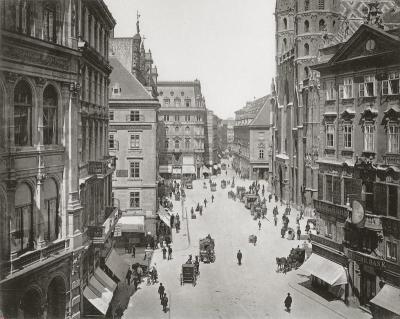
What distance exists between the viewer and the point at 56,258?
23047mm

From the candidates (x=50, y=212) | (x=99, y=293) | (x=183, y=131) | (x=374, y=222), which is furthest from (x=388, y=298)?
(x=183, y=131)

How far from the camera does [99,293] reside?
97.6ft

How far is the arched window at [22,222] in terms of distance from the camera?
2048 centimetres

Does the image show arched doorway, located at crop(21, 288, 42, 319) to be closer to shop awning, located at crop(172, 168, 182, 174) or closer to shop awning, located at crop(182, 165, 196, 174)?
shop awning, located at crop(172, 168, 182, 174)

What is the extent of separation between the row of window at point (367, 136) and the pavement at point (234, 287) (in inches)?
444

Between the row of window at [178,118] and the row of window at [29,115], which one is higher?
the row of window at [178,118]

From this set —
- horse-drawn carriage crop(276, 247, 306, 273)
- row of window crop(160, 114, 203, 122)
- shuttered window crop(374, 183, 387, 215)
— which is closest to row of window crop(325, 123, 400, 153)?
shuttered window crop(374, 183, 387, 215)

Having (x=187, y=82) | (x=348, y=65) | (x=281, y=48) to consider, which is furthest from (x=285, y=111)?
(x=348, y=65)

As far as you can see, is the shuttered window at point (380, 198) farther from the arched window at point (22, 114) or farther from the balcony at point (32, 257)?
the arched window at point (22, 114)

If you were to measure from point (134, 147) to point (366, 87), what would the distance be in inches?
1138

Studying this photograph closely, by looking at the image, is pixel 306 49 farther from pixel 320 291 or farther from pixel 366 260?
pixel 366 260

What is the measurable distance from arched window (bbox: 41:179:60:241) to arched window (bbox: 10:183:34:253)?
97 centimetres

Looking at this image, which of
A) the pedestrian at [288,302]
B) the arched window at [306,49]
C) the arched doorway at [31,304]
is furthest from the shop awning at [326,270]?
the arched window at [306,49]

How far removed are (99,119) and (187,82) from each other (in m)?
89.0
